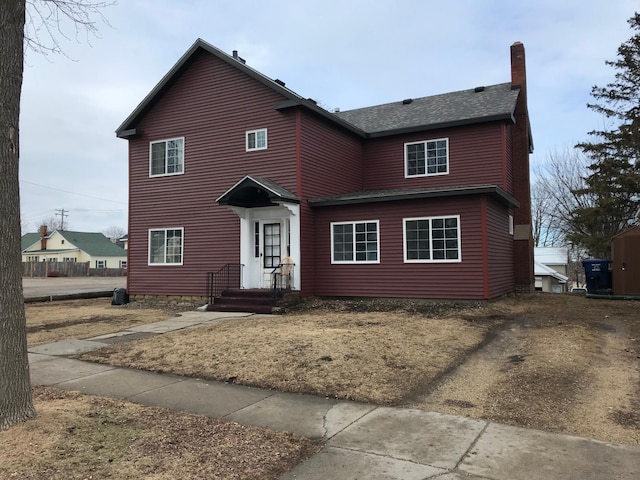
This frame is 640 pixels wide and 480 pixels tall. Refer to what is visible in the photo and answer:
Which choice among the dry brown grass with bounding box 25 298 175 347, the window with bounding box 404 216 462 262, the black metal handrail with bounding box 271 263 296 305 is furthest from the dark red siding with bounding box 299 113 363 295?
the dry brown grass with bounding box 25 298 175 347

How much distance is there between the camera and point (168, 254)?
17281 millimetres

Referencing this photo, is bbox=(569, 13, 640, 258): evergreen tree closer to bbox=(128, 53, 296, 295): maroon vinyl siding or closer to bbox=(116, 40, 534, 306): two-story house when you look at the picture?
bbox=(116, 40, 534, 306): two-story house

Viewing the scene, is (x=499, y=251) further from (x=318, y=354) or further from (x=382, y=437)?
(x=382, y=437)

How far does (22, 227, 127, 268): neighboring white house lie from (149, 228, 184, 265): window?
56.6 m

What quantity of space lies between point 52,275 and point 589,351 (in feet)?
184

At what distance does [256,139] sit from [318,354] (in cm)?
983

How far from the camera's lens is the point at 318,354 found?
747cm

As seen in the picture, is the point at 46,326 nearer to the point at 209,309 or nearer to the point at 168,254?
the point at 209,309

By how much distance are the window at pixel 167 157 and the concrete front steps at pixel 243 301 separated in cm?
524

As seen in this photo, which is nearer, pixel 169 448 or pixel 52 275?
pixel 169 448

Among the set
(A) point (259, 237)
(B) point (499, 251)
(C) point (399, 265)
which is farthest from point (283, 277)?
(B) point (499, 251)

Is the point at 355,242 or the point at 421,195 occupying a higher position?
the point at 421,195

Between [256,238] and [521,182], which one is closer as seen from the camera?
[256,238]

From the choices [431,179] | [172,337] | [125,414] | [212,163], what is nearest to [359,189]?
[431,179]
